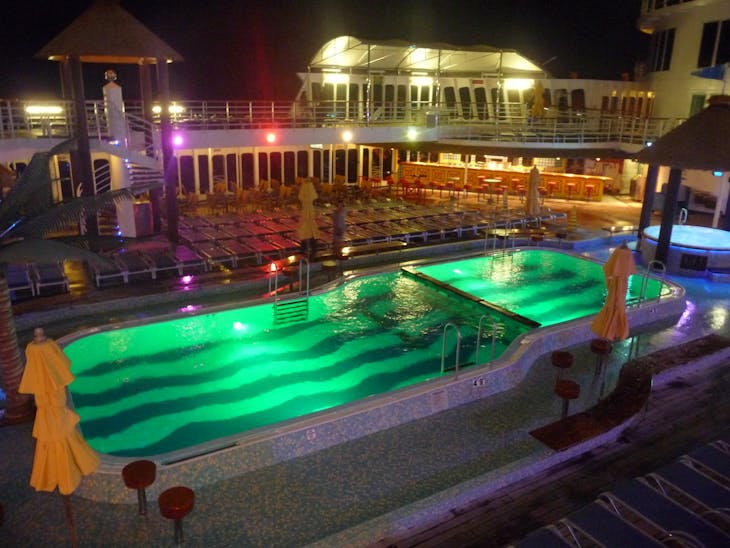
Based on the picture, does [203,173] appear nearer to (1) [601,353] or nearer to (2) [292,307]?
(2) [292,307]

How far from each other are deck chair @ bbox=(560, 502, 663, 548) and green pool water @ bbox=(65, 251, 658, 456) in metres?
3.51

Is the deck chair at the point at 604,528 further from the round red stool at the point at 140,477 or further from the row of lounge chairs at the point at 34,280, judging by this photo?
the row of lounge chairs at the point at 34,280

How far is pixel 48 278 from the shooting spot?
10078 mm

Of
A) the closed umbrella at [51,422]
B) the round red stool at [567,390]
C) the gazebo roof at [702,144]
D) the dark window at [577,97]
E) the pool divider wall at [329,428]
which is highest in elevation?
the dark window at [577,97]

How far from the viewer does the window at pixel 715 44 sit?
18.8 metres

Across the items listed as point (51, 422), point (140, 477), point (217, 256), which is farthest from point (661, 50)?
point (51, 422)

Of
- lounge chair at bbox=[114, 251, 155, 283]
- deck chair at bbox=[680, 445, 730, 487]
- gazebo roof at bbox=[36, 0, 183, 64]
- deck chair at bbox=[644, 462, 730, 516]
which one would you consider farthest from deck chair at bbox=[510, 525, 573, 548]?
gazebo roof at bbox=[36, 0, 183, 64]

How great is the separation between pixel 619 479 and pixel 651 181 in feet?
34.5

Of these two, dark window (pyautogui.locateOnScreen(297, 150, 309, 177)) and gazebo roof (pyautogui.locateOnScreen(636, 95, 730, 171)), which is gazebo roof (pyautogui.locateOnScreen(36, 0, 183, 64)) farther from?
dark window (pyautogui.locateOnScreen(297, 150, 309, 177))

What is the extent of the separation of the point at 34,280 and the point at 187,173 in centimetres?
1209

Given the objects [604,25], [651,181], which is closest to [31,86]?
[651,181]

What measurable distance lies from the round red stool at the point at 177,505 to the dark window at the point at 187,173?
17.5m

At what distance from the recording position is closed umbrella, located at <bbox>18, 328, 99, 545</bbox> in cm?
439

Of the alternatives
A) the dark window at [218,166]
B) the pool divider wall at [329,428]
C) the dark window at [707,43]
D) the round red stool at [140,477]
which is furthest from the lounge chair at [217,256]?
the dark window at [707,43]
